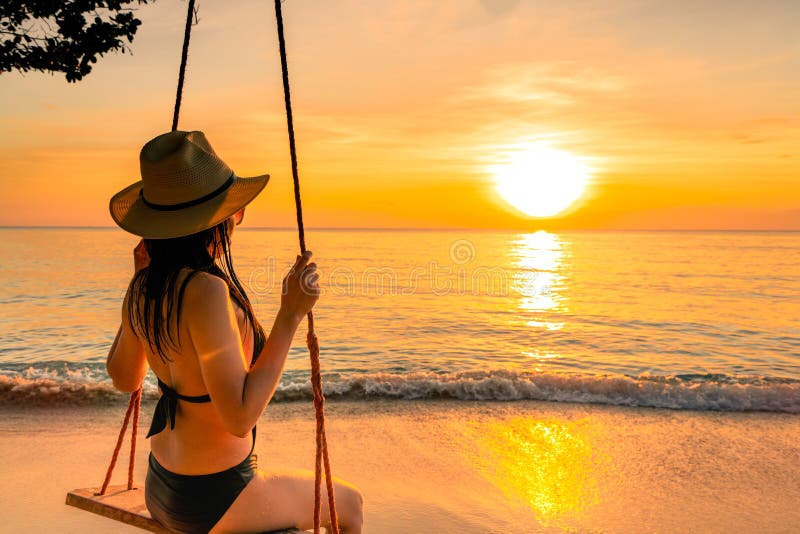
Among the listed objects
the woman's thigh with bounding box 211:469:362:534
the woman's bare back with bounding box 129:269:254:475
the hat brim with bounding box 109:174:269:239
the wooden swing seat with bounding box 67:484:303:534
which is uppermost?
the hat brim with bounding box 109:174:269:239

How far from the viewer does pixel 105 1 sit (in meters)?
4.70

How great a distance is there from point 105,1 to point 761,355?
40.2 ft

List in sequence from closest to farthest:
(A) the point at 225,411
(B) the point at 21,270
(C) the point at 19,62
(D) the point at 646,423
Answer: (A) the point at 225,411 < (C) the point at 19,62 < (D) the point at 646,423 < (B) the point at 21,270

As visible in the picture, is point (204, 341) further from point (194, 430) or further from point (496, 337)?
point (496, 337)

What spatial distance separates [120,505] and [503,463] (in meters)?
3.55

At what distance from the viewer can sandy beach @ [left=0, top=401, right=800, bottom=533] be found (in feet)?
13.6

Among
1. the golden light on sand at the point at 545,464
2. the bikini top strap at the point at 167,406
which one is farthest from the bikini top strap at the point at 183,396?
the golden light on sand at the point at 545,464

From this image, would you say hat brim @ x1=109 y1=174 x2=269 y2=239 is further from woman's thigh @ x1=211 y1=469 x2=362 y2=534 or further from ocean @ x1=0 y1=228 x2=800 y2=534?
ocean @ x1=0 y1=228 x2=800 y2=534

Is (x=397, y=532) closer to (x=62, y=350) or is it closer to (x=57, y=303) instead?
(x=62, y=350)

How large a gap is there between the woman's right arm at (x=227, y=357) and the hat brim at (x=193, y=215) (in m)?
0.17

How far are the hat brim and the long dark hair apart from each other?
1.9 inches

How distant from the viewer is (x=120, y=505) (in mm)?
2225

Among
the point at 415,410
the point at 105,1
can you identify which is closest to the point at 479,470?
the point at 415,410

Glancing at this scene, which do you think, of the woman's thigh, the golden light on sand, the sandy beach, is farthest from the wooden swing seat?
the golden light on sand
